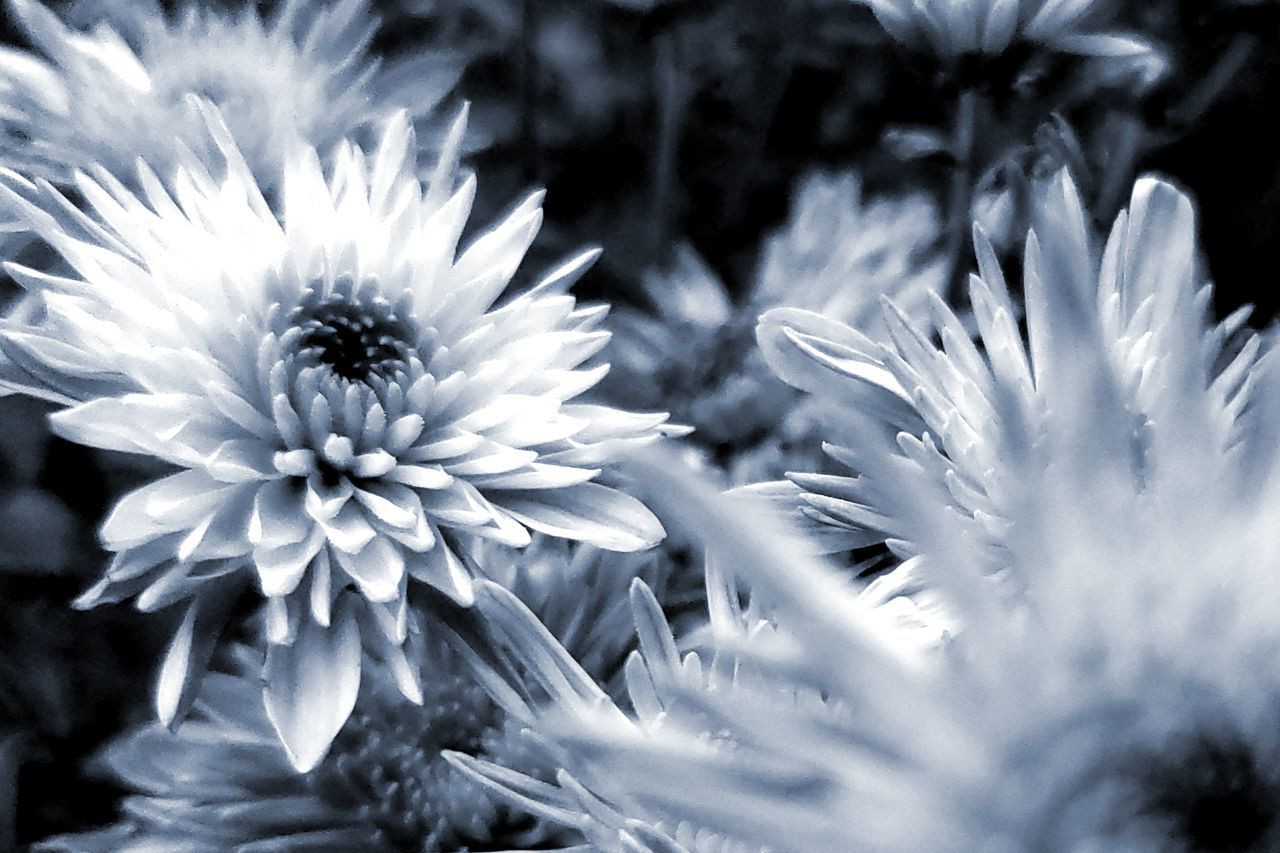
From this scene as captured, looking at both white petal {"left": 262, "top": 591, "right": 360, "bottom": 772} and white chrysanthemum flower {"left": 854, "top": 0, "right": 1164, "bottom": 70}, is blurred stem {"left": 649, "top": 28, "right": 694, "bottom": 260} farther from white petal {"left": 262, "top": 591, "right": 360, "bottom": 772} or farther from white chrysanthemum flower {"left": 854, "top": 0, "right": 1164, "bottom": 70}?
white petal {"left": 262, "top": 591, "right": 360, "bottom": 772}

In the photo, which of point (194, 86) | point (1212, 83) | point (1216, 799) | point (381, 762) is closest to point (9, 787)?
point (381, 762)

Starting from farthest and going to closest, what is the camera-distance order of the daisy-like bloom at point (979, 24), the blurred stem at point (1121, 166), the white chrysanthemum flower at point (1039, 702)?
the blurred stem at point (1121, 166), the daisy-like bloom at point (979, 24), the white chrysanthemum flower at point (1039, 702)

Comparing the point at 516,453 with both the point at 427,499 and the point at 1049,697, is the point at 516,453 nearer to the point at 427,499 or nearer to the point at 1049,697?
the point at 427,499

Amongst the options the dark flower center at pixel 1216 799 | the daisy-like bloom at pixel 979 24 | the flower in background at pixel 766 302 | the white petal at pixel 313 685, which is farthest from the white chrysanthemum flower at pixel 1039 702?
the flower in background at pixel 766 302

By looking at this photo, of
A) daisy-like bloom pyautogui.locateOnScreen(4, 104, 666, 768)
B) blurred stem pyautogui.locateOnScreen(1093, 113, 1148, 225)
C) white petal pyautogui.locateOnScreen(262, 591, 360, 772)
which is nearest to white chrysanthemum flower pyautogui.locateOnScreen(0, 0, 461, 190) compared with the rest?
daisy-like bloom pyautogui.locateOnScreen(4, 104, 666, 768)

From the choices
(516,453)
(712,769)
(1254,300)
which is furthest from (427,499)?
(1254,300)

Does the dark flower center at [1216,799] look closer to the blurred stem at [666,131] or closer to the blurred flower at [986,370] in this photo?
the blurred flower at [986,370]
